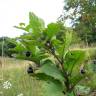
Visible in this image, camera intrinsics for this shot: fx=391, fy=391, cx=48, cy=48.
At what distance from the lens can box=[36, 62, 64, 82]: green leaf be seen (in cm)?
117

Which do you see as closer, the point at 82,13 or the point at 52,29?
the point at 52,29

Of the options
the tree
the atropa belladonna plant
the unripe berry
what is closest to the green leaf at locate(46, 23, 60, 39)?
the atropa belladonna plant

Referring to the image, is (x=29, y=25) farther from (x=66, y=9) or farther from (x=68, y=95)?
(x=66, y=9)

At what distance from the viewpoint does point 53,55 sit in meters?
1.19

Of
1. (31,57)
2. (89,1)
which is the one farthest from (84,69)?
(89,1)

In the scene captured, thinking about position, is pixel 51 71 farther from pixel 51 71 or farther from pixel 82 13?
pixel 82 13

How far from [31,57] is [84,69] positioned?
0.17 meters

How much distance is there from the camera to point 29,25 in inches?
45.3

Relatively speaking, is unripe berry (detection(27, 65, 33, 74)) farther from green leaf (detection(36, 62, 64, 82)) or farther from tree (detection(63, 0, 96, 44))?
tree (detection(63, 0, 96, 44))

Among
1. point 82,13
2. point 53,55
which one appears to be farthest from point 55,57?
point 82,13

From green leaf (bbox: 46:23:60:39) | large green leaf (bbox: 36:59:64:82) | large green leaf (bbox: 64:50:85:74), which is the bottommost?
large green leaf (bbox: 36:59:64:82)

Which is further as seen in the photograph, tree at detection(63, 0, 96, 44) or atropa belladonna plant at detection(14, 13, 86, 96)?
tree at detection(63, 0, 96, 44)

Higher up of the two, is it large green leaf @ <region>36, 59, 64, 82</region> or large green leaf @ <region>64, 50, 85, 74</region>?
large green leaf @ <region>64, 50, 85, 74</region>

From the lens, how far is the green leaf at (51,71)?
1.17 m
